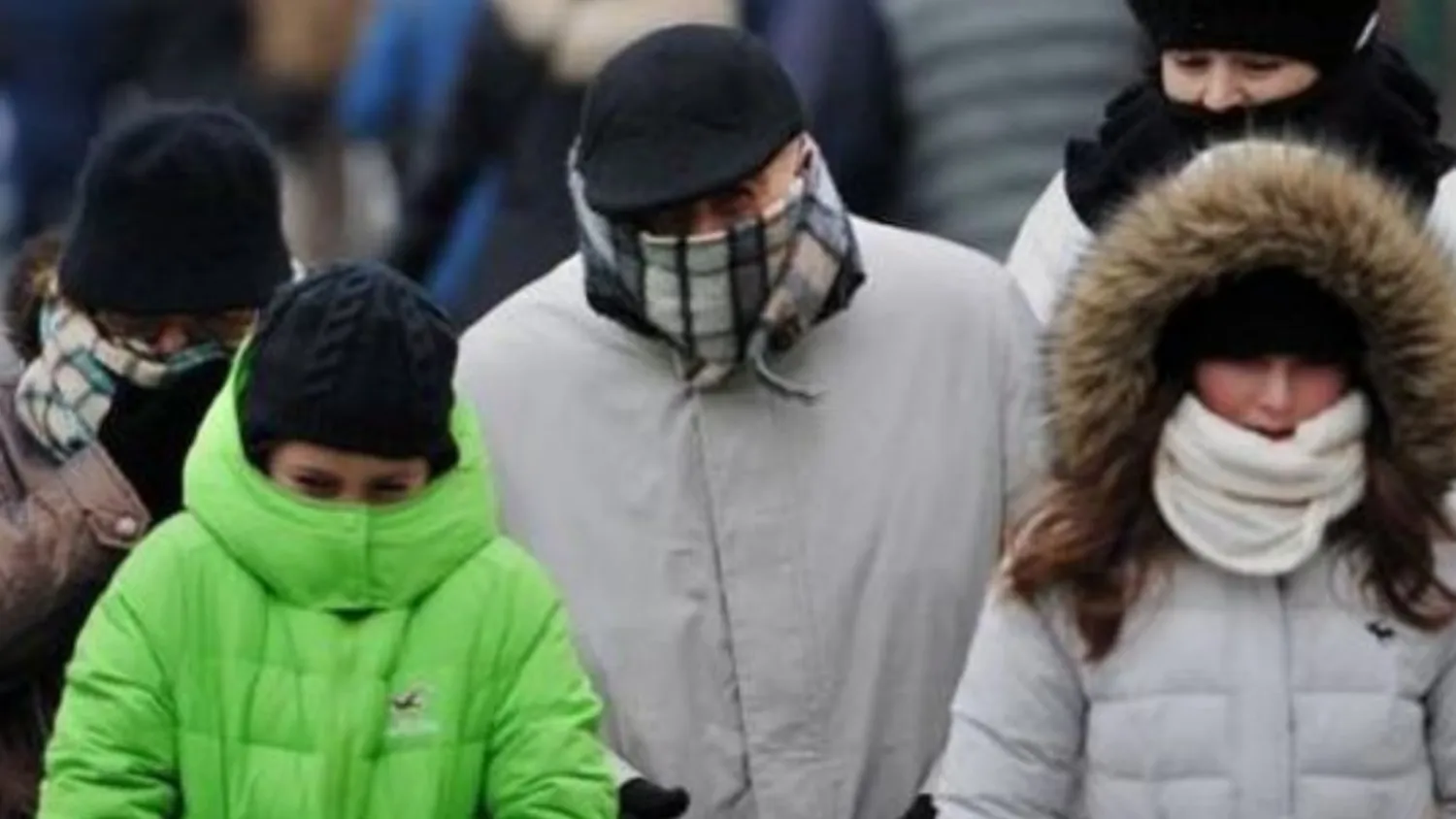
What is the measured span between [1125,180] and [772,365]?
53 cm

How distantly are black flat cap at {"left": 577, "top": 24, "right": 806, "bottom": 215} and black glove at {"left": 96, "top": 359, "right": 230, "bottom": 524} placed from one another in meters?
0.59

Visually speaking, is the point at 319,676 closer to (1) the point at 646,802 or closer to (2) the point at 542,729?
(2) the point at 542,729

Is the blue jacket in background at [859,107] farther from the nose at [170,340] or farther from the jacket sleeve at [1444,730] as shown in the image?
the jacket sleeve at [1444,730]

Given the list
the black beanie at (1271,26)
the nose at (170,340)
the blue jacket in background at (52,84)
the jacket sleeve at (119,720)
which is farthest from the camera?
the blue jacket in background at (52,84)

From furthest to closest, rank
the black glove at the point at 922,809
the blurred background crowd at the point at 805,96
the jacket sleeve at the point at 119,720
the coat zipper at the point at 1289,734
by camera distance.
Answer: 1. the blurred background crowd at the point at 805,96
2. the black glove at the point at 922,809
3. the jacket sleeve at the point at 119,720
4. the coat zipper at the point at 1289,734

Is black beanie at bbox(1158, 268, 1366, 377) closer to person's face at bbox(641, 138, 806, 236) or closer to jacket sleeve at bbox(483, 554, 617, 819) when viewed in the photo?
person's face at bbox(641, 138, 806, 236)

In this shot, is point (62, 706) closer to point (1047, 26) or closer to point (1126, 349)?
point (1126, 349)

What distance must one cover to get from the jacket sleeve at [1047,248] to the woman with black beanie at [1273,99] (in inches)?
0.6

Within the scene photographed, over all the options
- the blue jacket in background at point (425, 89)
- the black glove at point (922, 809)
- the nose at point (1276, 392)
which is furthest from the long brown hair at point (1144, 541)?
the blue jacket in background at point (425, 89)

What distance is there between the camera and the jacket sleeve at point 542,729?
852 centimetres

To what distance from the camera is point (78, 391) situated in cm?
909

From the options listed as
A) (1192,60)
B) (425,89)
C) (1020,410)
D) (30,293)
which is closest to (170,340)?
(30,293)

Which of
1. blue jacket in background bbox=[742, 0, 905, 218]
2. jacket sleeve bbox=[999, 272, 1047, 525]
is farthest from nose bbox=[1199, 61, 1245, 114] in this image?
blue jacket in background bbox=[742, 0, 905, 218]

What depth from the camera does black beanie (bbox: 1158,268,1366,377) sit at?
8.37 meters
